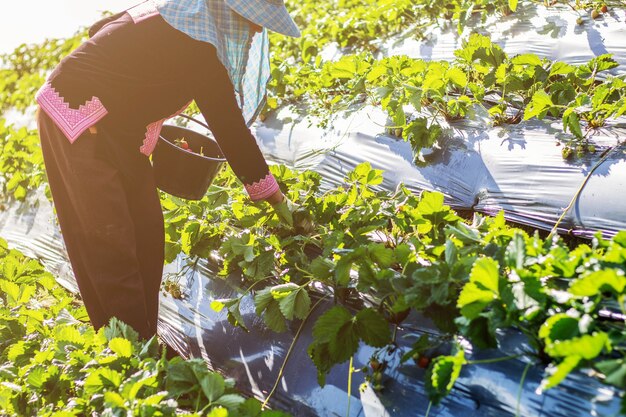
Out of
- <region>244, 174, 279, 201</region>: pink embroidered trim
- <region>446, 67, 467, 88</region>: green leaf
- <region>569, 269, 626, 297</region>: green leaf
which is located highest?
<region>446, 67, 467, 88</region>: green leaf

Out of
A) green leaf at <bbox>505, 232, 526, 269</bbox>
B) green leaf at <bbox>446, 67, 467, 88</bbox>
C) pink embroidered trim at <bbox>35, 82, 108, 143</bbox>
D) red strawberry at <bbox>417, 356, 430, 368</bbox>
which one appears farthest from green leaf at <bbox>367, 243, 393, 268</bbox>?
green leaf at <bbox>446, 67, 467, 88</bbox>

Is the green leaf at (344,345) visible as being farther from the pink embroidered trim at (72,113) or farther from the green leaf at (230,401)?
the pink embroidered trim at (72,113)

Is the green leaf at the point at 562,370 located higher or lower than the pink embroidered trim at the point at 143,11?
lower

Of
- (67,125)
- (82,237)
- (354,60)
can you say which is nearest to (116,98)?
(67,125)

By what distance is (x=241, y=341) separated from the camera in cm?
210

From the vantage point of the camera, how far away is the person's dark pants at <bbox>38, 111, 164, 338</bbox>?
6.51 ft

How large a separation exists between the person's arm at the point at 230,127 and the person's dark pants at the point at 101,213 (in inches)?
12.0

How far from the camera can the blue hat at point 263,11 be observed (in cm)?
191

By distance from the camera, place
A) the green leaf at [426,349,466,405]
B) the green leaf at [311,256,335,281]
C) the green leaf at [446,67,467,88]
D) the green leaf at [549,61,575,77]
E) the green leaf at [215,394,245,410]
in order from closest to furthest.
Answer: the green leaf at [426,349,466,405]
the green leaf at [215,394,245,410]
the green leaf at [311,256,335,281]
the green leaf at [549,61,575,77]
the green leaf at [446,67,467,88]

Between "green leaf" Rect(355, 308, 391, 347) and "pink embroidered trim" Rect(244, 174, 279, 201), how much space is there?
63 cm

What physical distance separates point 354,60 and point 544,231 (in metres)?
1.21

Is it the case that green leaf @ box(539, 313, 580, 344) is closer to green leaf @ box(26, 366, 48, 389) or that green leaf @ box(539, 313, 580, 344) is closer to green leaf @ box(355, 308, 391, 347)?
green leaf @ box(355, 308, 391, 347)

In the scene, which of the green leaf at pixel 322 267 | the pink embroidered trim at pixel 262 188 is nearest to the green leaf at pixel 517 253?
the green leaf at pixel 322 267

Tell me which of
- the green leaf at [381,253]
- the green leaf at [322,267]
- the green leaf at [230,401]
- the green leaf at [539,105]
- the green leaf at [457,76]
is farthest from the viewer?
the green leaf at [457,76]
